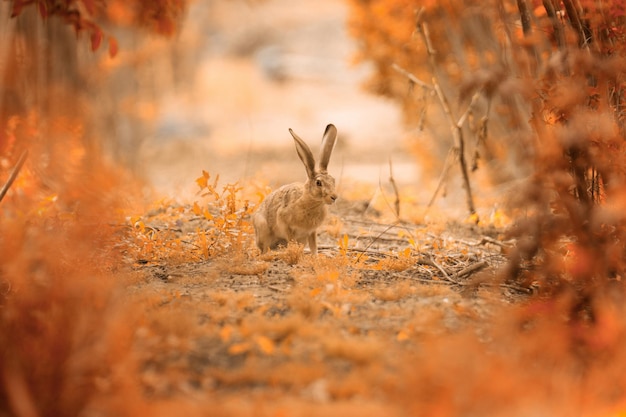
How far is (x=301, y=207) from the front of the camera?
16.9 feet

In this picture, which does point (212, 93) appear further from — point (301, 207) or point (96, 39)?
point (301, 207)

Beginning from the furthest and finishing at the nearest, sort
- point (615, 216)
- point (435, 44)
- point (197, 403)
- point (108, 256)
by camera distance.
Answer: point (435, 44) < point (108, 256) < point (615, 216) < point (197, 403)

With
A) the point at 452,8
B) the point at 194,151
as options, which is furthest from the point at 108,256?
the point at 194,151

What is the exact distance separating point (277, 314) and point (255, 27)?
2908cm

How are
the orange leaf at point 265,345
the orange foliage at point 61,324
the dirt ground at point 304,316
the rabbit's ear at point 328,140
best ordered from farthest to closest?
1. the rabbit's ear at point 328,140
2. the orange leaf at point 265,345
3. the dirt ground at point 304,316
4. the orange foliage at point 61,324

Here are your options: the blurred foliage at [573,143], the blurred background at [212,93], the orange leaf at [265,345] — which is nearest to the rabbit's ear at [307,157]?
the blurred background at [212,93]

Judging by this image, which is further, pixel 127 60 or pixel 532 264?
pixel 127 60

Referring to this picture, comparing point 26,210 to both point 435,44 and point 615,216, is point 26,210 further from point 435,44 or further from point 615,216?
point 435,44

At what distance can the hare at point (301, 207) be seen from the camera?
498cm

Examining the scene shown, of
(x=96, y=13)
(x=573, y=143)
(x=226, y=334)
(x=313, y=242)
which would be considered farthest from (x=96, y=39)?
(x=573, y=143)

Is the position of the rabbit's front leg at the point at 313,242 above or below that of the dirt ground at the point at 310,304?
above

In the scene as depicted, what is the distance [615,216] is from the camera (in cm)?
358

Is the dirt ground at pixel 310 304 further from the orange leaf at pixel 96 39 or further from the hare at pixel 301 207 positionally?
the orange leaf at pixel 96 39

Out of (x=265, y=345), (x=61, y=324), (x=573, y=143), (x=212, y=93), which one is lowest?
(x=265, y=345)
